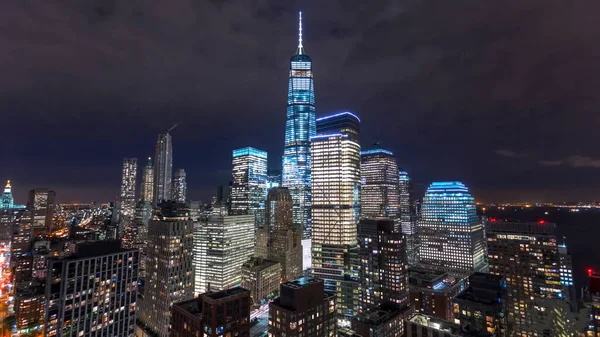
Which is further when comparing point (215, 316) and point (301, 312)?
point (301, 312)

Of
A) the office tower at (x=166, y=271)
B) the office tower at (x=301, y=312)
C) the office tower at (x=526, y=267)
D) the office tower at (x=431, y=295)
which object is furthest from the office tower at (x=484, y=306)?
the office tower at (x=166, y=271)

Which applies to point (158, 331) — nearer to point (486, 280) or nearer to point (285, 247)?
point (285, 247)

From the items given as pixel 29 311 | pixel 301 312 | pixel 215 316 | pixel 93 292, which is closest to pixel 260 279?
pixel 301 312

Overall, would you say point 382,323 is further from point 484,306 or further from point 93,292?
point 93,292

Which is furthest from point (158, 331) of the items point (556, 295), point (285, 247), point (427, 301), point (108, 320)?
point (556, 295)

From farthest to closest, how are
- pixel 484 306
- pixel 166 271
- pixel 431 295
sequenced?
pixel 431 295
pixel 166 271
pixel 484 306

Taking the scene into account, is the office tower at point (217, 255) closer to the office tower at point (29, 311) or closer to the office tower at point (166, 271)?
the office tower at point (166, 271)
